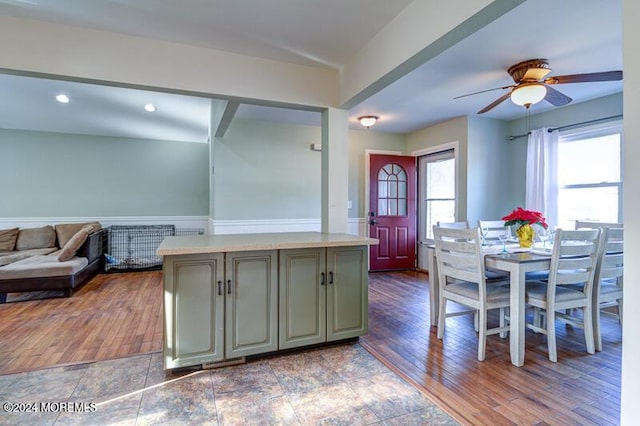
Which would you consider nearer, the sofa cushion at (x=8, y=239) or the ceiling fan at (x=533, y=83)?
the ceiling fan at (x=533, y=83)

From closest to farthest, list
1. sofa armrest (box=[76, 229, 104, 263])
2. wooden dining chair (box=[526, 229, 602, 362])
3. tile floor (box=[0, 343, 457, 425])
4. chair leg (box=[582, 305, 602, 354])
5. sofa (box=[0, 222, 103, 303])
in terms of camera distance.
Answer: tile floor (box=[0, 343, 457, 425]) < wooden dining chair (box=[526, 229, 602, 362]) < chair leg (box=[582, 305, 602, 354]) < sofa (box=[0, 222, 103, 303]) < sofa armrest (box=[76, 229, 104, 263])

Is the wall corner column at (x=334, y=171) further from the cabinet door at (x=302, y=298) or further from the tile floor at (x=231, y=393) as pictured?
the tile floor at (x=231, y=393)

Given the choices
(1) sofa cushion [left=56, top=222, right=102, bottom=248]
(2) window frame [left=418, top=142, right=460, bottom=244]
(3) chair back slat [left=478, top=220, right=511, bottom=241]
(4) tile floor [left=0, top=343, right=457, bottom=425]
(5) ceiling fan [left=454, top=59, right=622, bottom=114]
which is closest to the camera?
(4) tile floor [left=0, top=343, right=457, bottom=425]

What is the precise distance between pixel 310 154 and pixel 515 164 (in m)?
3.03

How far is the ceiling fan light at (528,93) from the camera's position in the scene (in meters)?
2.73

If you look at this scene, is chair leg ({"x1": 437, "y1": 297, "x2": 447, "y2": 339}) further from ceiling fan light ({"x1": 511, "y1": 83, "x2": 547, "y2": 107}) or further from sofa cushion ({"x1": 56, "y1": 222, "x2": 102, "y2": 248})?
sofa cushion ({"x1": 56, "y1": 222, "x2": 102, "y2": 248})

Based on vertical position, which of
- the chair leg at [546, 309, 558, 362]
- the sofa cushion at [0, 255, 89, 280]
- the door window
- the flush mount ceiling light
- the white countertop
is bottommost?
the chair leg at [546, 309, 558, 362]

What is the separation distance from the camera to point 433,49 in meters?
1.92

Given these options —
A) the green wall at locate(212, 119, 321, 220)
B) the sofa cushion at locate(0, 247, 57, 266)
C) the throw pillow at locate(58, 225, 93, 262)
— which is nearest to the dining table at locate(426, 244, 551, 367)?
the green wall at locate(212, 119, 321, 220)

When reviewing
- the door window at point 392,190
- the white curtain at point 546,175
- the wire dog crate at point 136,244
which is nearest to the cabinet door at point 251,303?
the door window at point 392,190

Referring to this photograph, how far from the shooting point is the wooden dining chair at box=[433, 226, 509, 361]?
2.39 metres

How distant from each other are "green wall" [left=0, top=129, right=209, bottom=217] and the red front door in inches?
136

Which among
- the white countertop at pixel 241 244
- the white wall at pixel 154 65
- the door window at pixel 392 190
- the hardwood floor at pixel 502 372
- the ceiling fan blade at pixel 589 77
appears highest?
the white wall at pixel 154 65

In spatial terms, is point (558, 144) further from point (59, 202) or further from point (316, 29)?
point (59, 202)
